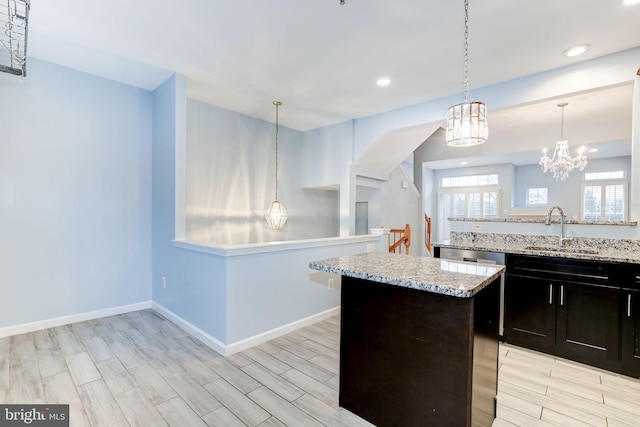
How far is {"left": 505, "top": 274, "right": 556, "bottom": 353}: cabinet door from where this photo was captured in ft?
8.70

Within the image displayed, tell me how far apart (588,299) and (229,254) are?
3089mm

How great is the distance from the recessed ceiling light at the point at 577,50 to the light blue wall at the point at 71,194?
181 inches

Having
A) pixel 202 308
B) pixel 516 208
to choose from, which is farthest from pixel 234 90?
Answer: pixel 516 208

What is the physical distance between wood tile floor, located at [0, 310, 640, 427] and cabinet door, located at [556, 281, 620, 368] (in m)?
0.12

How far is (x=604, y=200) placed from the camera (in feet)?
24.9

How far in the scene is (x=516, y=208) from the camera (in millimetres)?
8531

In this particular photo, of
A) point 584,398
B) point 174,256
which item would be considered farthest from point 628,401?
point 174,256

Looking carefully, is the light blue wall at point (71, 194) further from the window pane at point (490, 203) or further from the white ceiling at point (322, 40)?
the window pane at point (490, 203)

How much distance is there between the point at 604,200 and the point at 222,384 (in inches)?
388

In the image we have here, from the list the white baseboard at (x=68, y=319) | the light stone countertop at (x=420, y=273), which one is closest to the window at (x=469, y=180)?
the light stone countertop at (x=420, y=273)

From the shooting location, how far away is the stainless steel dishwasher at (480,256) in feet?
9.57

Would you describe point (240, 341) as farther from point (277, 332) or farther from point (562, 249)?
point (562, 249)

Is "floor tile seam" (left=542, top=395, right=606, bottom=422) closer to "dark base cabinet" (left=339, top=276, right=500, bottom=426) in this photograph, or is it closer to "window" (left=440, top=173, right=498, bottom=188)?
"dark base cabinet" (left=339, top=276, right=500, bottom=426)

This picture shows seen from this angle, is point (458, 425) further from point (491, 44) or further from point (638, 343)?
point (491, 44)
